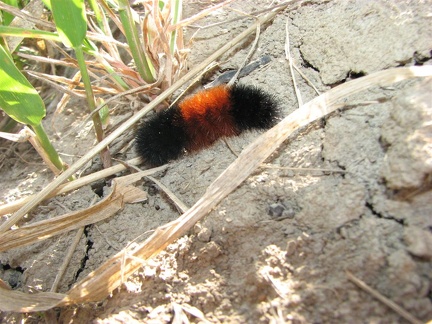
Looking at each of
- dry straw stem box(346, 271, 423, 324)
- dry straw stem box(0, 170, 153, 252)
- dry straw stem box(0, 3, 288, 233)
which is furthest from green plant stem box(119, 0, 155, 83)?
dry straw stem box(346, 271, 423, 324)

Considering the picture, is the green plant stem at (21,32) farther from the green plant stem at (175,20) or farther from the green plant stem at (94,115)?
the green plant stem at (175,20)

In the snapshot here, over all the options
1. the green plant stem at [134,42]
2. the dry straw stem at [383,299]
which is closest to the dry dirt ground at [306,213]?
the dry straw stem at [383,299]

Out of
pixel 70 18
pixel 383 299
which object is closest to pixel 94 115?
pixel 70 18

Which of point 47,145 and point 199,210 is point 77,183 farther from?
point 199,210

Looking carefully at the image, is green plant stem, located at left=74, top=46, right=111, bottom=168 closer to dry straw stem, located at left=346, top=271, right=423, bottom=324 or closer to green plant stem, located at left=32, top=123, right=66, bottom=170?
green plant stem, located at left=32, top=123, right=66, bottom=170

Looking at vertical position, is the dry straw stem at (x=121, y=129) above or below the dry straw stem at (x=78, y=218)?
above

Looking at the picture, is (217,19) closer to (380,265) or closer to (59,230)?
(59,230)
